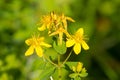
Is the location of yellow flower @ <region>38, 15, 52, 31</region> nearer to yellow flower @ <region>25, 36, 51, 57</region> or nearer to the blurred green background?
yellow flower @ <region>25, 36, 51, 57</region>

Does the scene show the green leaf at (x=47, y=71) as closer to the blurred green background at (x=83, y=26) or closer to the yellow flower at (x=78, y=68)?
the yellow flower at (x=78, y=68)

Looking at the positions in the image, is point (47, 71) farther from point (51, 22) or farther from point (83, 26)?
point (83, 26)

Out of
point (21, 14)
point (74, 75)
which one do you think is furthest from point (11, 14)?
point (74, 75)

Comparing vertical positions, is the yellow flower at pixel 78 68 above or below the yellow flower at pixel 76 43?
below

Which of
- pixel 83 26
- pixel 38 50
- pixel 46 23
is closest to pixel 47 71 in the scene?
pixel 38 50

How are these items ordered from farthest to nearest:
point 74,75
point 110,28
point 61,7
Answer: point 110,28 < point 61,7 < point 74,75

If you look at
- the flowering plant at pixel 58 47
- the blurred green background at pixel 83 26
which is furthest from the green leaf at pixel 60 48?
the blurred green background at pixel 83 26

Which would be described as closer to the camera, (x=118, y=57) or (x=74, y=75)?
(x=74, y=75)

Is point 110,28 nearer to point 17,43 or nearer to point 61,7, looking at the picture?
point 61,7
